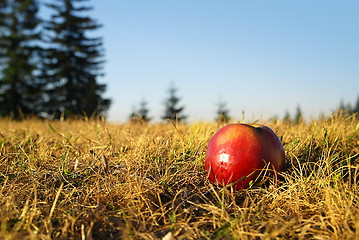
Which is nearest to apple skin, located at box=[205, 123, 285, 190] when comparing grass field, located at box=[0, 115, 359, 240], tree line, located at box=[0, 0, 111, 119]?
grass field, located at box=[0, 115, 359, 240]

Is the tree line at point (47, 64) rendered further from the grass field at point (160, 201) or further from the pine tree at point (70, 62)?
the grass field at point (160, 201)

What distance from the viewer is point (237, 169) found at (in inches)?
82.3

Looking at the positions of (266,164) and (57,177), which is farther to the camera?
(57,177)

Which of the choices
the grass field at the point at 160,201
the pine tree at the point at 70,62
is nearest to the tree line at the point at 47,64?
the pine tree at the point at 70,62

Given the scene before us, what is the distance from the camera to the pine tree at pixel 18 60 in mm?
23641

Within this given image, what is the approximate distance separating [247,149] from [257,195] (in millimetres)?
318

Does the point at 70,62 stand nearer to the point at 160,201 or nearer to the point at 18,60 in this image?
the point at 18,60

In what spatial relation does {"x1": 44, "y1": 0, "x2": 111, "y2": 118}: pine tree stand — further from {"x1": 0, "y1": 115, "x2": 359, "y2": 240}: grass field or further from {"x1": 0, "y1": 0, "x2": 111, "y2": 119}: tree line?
{"x1": 0, "y1": 115, "x2": 359, "y2": 240}: grass field

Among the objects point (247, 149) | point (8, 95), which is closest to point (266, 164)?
point (247, 149)

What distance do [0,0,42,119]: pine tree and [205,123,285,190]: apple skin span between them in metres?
24.5

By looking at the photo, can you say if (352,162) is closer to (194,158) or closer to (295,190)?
(295,190)

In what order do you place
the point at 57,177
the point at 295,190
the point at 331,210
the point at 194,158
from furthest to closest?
the point at 194,158 < the point at 57,177 < the point at 295,190 < the point at 331,210

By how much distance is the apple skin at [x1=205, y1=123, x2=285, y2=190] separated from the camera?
209 cm

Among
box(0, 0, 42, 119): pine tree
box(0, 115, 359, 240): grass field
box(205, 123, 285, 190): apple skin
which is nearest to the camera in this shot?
box(0, 115, 359, 240): grass field
